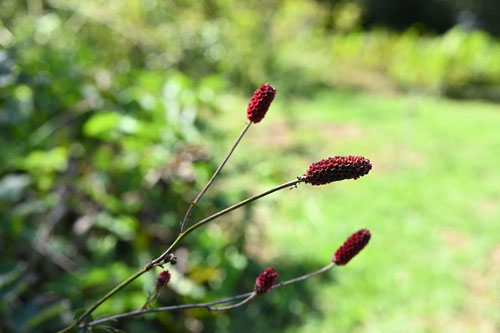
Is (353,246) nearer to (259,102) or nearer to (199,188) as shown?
(259,102)

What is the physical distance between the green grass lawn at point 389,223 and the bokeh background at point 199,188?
0.05 ft

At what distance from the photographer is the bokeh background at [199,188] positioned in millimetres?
1896

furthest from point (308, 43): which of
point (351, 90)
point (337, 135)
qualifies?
point (351, 90)

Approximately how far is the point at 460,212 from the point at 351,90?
22.1 feet

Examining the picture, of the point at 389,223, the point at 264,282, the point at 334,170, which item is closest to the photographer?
the point at 334,170

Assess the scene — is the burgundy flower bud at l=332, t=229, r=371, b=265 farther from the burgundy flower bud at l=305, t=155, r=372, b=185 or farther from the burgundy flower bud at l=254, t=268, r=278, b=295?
the burgundy flower bud at l=305, t=155, r=372, b=185

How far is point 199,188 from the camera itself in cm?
211

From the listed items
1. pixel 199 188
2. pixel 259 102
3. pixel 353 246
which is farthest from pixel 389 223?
pixel 259 102

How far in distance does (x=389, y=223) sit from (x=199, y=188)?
7.99ft

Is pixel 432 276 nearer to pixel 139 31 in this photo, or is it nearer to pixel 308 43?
pixel 139 31

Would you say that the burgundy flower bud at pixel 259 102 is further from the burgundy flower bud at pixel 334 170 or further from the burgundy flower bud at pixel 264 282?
the burgundy flower bud at pixel 264 282

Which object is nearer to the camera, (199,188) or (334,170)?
(334,170)

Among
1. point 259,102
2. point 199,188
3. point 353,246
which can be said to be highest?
point 199,188

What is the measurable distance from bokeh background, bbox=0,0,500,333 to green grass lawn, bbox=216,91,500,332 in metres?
0.02
